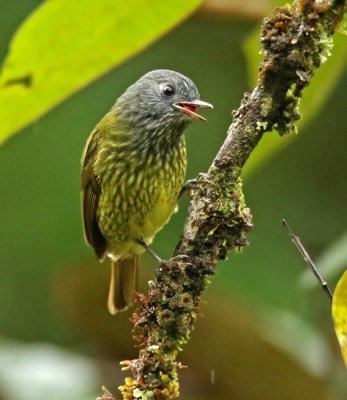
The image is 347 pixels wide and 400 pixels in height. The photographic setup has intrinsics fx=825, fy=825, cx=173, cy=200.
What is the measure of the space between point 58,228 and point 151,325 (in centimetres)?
412

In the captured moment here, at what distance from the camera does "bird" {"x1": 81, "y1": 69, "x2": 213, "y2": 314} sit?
3957 millimetres

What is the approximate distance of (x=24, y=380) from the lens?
3.80 meters

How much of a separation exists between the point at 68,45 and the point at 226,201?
638mm

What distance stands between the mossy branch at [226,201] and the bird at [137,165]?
1.42 metres

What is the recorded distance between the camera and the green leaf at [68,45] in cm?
199

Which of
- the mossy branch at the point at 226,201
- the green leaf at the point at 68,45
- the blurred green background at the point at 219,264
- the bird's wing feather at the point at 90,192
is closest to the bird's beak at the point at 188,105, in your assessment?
the blurred green background at the point at 219,264

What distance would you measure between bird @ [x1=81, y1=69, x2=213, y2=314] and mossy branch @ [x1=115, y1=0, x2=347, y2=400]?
55.8 inches

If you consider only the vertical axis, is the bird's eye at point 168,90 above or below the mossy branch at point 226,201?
above

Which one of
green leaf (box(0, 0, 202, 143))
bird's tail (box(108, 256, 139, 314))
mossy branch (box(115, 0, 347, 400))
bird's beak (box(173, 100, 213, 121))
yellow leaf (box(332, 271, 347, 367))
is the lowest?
yellow leaf (box(332, 271, 347, 367))

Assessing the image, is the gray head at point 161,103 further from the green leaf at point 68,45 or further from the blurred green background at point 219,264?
the green leaf at point 68,45

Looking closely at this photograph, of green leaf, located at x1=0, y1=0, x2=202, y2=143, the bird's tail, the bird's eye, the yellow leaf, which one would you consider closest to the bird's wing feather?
the bird's tail

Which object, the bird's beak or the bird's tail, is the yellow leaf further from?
the bird's tail

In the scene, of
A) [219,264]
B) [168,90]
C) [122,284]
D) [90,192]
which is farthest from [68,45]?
[219,264]

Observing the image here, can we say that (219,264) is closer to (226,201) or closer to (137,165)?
(137,165)
